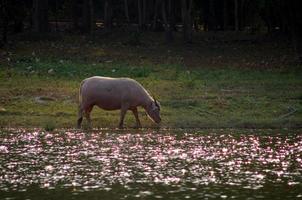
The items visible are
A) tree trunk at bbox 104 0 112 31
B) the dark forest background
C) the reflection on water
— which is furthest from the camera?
tree trunk at bbox 104 0 112 31

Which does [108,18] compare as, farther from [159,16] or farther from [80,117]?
[80,117]

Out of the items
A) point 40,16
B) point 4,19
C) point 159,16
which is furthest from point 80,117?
point 159,16

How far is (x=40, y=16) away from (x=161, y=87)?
24.0 metres

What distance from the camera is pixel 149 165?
791 inches

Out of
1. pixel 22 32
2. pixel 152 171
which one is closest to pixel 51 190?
pixel 152 171

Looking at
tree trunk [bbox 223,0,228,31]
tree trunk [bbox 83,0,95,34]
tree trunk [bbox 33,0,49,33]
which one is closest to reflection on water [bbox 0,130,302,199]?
tree trunk [bbox 33,0,49,33]

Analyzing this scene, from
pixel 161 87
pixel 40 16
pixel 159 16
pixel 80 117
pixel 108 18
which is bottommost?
pixel 80 117

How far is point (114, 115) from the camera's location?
31.7m

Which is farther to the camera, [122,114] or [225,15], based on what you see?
[225,15]

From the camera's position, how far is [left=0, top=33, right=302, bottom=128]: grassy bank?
30328mm

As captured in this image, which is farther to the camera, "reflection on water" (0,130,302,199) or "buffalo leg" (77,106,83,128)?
"buffalo leg" (77,106,83,128)

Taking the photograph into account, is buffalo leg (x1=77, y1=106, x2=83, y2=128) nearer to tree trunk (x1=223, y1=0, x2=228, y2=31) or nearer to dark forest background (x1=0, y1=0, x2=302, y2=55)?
dark forest background (x1=0, y1=0, x2=302, y2=55)

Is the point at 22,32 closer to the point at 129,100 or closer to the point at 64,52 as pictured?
the point at 64,52

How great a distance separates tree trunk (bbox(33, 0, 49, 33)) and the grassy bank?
19.6ft
